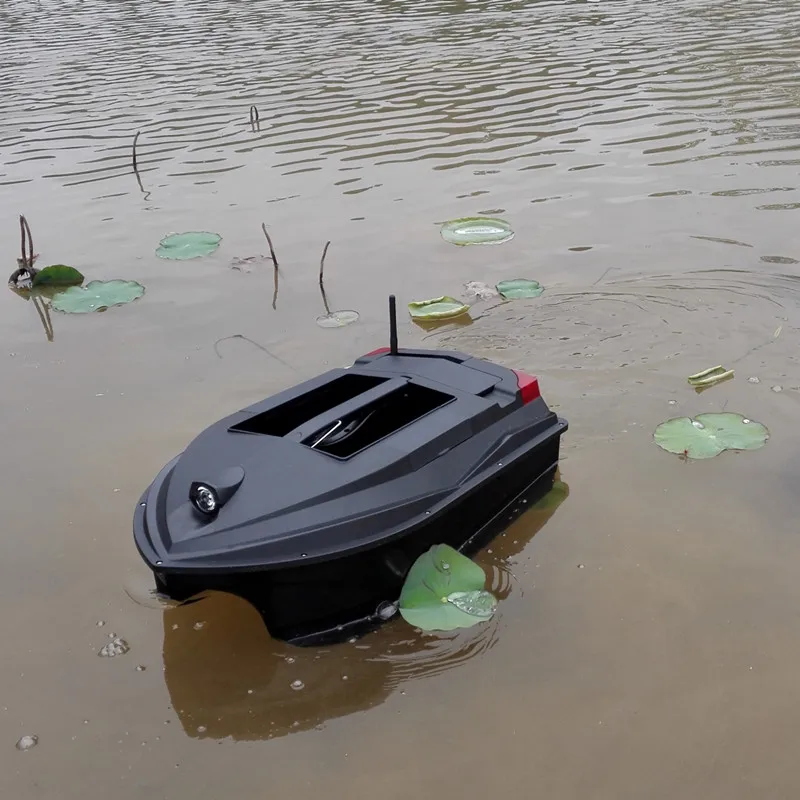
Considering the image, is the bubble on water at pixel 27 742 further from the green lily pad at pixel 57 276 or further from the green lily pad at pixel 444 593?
the green lily pad at pixel 57 276

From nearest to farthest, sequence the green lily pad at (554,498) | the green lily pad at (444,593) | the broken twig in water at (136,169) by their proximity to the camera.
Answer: the green lily pad at (444,593) → the green lily pad at (554,498) → the broken twig in water at (136,169)

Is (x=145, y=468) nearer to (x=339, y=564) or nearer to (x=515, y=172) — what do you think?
(x=339, y=564)

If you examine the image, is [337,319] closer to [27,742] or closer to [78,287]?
[78,287]

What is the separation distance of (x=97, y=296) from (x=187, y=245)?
0.84 meters

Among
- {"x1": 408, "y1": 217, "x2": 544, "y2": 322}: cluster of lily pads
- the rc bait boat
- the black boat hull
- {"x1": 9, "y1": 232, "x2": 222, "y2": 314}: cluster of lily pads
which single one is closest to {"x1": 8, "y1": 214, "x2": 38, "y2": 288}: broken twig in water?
{"x1": 9, "y1": 232, "x2": 222, "y2": 314}: cluster of lily pads

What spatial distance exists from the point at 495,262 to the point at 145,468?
283cm

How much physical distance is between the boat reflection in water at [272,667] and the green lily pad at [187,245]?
11.5 feet

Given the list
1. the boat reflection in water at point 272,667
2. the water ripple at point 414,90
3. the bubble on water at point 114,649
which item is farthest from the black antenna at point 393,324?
the water ripple at point 414,90

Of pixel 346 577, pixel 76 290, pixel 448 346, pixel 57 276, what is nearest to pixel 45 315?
pixel 76 290

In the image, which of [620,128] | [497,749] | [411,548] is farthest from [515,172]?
[497,749]

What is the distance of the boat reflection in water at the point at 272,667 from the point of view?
98.4 inches

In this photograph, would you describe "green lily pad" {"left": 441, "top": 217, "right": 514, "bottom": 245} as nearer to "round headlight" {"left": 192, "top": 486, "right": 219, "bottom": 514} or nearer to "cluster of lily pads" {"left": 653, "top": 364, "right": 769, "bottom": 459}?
"cluster of lily pads" {"left": 653, "top": 364, "right": 769, "bottom": 459}

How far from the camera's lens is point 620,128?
7.86 meters

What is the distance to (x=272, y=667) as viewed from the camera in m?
2.63
